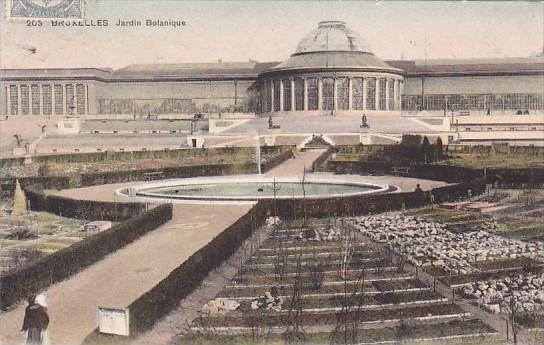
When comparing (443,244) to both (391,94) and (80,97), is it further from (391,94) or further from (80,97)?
(80,97)

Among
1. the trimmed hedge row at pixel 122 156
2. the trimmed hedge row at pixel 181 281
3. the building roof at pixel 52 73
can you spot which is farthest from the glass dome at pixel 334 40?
the trimmed hedge row at pixel 181 281

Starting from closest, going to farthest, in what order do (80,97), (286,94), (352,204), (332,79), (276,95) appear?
(352,204) < (332,79) < (286,94) < (276,95) < (80,97)

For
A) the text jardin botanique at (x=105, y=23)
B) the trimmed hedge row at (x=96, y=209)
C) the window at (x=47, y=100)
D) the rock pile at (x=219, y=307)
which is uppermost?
the window at (x=47, y=100)

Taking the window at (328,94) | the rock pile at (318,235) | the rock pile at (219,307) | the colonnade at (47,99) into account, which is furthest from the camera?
the colonnade at (47,99)

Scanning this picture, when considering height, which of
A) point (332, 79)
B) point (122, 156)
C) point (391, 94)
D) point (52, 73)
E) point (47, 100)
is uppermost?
point (52, 73)

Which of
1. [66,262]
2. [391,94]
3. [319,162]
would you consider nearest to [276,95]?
[391,94]

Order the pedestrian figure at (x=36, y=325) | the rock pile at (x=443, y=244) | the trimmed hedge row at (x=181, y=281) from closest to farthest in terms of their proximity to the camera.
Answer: the pedestrian figure at (x=36, y=325)
the trimmed hedge row at (x=181, y=281)
the rock pile at (x=443, y=244)

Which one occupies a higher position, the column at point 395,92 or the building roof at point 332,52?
the building roof at point 332,52

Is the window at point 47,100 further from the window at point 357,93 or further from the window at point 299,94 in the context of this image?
the window at point 357,93
